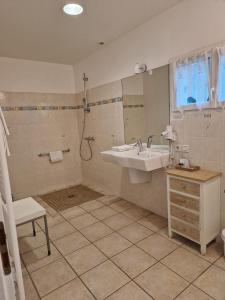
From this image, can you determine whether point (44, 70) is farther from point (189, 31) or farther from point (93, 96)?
point (189, 31)

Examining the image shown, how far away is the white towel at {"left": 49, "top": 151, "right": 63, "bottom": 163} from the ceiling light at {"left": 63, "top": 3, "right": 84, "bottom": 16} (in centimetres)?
238

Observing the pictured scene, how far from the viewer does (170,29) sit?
2217 mm

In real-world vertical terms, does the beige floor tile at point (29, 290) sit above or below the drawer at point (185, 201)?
below

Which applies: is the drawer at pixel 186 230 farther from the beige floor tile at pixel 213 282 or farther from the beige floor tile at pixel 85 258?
the beige floor tile at pixel 85 258

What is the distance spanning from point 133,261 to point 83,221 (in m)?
1.01

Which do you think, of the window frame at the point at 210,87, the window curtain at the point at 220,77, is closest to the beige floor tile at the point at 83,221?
the window frame at the point at 210,87

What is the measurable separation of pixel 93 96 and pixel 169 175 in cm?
212

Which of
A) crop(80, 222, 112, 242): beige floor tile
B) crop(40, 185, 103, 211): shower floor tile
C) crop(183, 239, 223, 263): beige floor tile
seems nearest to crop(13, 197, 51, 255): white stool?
crop(80, 222, 112, 242): beige floor tile

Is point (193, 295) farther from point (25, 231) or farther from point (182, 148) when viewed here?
point (25, 231)

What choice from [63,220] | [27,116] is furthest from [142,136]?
[27,116]

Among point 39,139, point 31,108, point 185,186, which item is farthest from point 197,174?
point 31,108

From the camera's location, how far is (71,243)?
226 cm

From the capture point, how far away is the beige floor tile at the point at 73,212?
291cm

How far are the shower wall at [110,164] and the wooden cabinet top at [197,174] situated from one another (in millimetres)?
565
